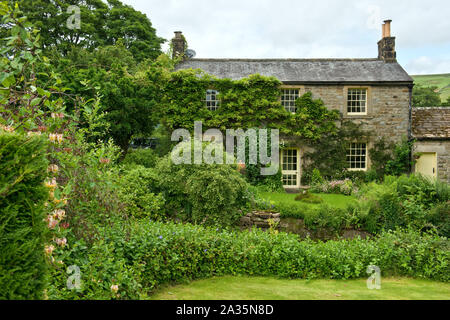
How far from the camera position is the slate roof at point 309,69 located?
54.1ft

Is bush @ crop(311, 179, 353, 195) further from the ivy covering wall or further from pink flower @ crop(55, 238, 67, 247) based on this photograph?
pink flower @ crop(55, 238, 67, 247)

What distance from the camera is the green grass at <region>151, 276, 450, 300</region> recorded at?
205 inches

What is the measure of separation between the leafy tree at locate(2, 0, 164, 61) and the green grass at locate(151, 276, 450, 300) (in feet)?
78.9

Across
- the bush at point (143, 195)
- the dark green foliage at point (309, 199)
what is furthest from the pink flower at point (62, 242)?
the dark green foliage at point (309, 199)

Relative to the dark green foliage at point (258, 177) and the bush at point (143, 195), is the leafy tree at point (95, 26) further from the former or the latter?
the bush at point (143, 195)

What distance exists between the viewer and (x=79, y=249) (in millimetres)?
4473

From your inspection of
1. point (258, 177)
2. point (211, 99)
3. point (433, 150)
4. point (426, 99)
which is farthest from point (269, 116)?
point (426, 99)

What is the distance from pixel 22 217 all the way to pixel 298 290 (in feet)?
14.2

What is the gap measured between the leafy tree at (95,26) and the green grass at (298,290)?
2404cm

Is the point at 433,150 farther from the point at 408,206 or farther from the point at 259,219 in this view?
the point at 259,219

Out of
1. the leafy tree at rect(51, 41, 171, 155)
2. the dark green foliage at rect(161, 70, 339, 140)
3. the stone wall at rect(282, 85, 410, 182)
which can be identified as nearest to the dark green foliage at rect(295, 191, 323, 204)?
the stone wall at rect(282, 85, 410, 182)

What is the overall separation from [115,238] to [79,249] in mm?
759

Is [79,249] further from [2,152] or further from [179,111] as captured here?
[179,111]
